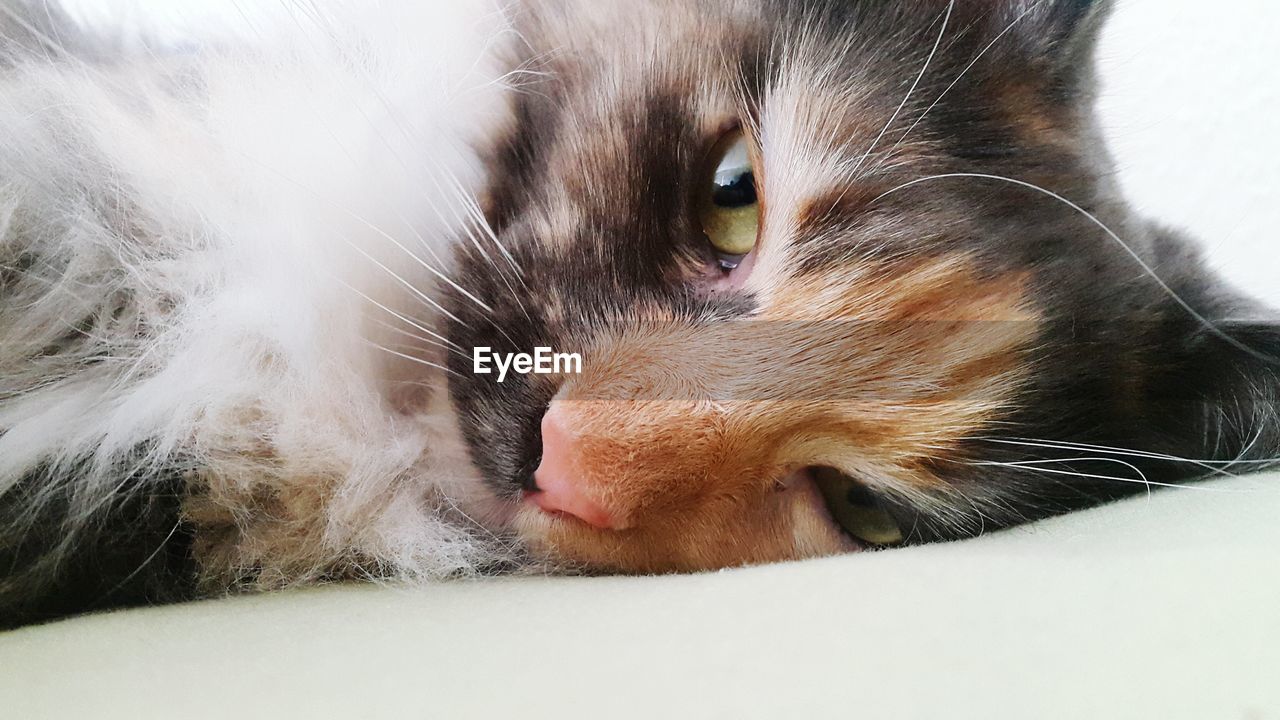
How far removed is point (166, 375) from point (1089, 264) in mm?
880

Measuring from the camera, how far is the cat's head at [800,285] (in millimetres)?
682

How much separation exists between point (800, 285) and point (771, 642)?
1.11 ft

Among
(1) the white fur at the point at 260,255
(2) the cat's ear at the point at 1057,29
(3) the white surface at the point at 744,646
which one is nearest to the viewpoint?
(3) the white surface at the point at 744,646

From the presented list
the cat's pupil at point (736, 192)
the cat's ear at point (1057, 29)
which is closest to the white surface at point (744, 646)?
the cat's pupil at point (736, 192)

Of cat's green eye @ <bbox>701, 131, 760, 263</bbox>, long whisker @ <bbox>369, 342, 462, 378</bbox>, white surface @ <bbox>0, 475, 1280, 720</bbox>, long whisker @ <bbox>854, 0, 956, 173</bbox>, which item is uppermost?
long whisker @ <bbox>854, 0, 956, 173</bbox>

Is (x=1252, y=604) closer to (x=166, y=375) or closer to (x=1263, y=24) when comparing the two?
(x=1263, y=24)

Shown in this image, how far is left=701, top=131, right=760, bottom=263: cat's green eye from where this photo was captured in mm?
713

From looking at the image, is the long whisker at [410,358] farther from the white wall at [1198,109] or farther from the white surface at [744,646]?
the white wall at [1198,109]

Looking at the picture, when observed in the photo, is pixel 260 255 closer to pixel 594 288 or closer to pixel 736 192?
pixel 594 288

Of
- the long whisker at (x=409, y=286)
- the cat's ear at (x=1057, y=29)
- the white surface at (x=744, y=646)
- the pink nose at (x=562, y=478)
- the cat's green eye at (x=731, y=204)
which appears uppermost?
the cat's ear at (x=1057, y=29)

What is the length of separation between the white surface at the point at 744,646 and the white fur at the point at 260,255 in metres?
0.13

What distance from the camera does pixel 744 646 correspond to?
19.1 inches

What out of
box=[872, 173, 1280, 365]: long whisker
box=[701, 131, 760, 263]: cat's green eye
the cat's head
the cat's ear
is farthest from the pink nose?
the cat's ear

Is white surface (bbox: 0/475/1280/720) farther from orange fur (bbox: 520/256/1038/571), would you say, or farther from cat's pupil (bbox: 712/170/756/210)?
cat's pupil (bbox: 712/170/756/210)
